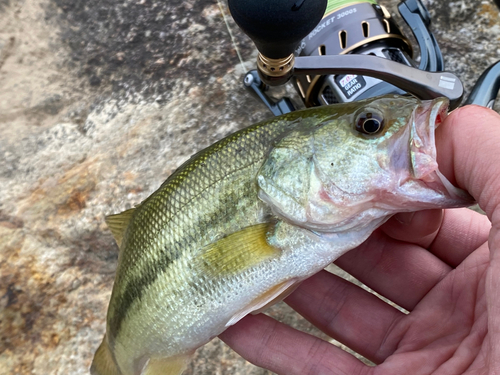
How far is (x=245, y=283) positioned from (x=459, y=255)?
0.98 meters

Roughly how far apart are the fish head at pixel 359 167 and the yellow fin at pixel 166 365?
0.84m

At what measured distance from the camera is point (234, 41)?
312 centimetres

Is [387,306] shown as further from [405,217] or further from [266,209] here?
[266,209]

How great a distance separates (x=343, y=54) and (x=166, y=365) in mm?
1570

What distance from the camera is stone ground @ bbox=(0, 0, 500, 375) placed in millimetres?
2430

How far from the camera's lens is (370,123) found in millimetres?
1304

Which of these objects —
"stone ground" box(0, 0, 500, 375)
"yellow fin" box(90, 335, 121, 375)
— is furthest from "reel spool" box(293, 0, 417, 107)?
"yellow fin" box(90, 335, 121, 375)

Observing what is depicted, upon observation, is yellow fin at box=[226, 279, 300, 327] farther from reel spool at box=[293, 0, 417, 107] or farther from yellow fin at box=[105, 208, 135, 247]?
reel spool at box=[293, 0, 417, 107]

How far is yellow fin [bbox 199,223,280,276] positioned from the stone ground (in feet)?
3.45

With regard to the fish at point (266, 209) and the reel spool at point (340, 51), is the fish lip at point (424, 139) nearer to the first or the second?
the fish at point (266, 209)

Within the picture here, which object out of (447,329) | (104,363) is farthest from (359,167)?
(104,363)

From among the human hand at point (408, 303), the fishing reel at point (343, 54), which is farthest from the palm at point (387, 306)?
the fishing reel at point (343, 54)

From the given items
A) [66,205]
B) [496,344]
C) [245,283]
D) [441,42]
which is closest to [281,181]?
[245,283]

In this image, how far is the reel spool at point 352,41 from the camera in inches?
75.0
